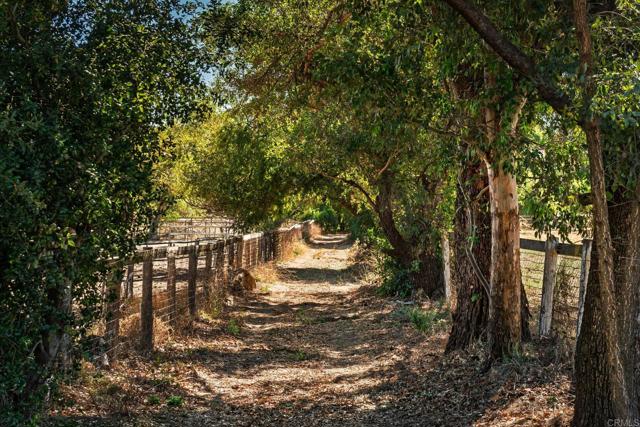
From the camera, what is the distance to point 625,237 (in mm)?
5449

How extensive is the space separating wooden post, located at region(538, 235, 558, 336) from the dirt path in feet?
3.57

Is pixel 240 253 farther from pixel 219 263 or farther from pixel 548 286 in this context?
pixel 548 286

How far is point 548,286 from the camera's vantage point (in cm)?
891

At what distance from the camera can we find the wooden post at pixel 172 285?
37.9 feet

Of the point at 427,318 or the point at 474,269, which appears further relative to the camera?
the point at 427,318

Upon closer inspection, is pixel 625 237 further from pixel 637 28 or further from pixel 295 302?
pixel 295 302

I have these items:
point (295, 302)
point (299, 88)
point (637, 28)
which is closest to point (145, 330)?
point (299, 88)

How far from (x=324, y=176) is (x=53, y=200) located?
13.2m

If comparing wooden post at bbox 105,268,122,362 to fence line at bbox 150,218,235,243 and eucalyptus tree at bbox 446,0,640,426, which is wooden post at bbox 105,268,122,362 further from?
fence line at bbox 150,218,235,243

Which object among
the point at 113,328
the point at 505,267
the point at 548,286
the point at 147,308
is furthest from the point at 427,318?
the point at 113,328

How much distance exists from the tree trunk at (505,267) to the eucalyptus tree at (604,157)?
94.8 inches

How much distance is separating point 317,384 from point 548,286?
375cm

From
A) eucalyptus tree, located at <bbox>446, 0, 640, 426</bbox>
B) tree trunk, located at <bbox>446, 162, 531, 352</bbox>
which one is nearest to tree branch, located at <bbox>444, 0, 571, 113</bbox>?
eucalyptus tree, located at <bbox>446, 0, 640, 426</bbox>

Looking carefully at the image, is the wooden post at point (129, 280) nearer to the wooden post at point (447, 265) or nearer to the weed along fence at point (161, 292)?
the weed along fence at point (161, 292)
